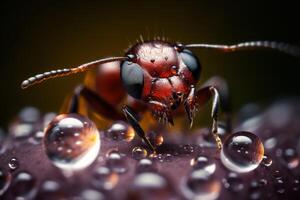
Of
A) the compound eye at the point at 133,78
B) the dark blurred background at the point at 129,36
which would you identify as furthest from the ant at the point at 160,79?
the dark blurred background at the point at 129,36

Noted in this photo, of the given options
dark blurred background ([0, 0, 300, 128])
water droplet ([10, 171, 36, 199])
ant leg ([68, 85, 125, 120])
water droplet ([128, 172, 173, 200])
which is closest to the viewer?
water droplet ([128, 172, 173, 200])

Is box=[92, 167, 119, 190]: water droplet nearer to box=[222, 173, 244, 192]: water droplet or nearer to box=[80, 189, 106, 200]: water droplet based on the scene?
box=[80, 189, 106, 200]: water droplet

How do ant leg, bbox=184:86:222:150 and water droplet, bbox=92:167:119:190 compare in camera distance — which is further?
ant leg, bbox=184:86:222:150

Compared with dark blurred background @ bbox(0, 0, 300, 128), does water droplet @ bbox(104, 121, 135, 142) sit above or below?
above

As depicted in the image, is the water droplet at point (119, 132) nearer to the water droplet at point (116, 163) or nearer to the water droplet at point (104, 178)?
the water droplet at point (116, 163)

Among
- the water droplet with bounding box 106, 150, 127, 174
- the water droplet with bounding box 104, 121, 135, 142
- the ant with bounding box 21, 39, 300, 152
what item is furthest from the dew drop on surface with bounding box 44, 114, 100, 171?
the ant with bounding box 21, 39, 300, 152

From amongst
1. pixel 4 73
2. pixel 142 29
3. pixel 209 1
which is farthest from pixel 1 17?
pixel 209 1

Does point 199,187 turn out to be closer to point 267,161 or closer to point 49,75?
point 267,161

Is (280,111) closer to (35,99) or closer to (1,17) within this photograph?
(35,99)

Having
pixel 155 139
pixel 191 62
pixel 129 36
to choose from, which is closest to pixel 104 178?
pixel 155 139
